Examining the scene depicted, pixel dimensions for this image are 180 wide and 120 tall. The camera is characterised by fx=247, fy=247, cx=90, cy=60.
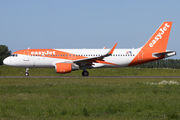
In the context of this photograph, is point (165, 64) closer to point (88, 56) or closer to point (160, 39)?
point (160, 39)

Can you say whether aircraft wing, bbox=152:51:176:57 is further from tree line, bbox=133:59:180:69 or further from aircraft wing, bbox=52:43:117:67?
tree line, bbox=133:59:180:69

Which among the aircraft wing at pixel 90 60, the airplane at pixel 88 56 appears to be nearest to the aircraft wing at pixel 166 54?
the airplane at pixel 88 56

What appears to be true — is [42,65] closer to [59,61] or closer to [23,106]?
[59,61]

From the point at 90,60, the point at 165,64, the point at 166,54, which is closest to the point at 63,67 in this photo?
the point at 90,60

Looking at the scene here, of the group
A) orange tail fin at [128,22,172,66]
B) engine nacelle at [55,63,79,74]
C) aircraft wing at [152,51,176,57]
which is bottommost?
engine nacelle at [55,63,79,74]

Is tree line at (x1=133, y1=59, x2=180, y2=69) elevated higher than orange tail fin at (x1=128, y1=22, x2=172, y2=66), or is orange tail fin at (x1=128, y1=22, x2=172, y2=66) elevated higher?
orange tail fin at (x1=128, y1=22, x2=172, y2=66)

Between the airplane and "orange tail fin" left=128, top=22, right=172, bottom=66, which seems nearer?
the airplane

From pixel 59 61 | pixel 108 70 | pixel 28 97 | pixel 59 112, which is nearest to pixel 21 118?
pixel 59 112

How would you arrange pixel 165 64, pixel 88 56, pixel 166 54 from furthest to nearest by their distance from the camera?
pixel 165 64, pixel 166 54, pixel 88 56

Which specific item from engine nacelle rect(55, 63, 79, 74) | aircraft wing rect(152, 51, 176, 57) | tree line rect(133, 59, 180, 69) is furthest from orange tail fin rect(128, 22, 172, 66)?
tree line rect(133, 59, 180, 69)

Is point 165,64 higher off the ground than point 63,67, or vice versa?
point 165,64

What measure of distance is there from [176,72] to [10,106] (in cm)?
3604

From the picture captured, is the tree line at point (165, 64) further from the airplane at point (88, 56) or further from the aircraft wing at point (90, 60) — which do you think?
the aircraft wing at point (90, 60)

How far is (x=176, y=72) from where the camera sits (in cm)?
4150
